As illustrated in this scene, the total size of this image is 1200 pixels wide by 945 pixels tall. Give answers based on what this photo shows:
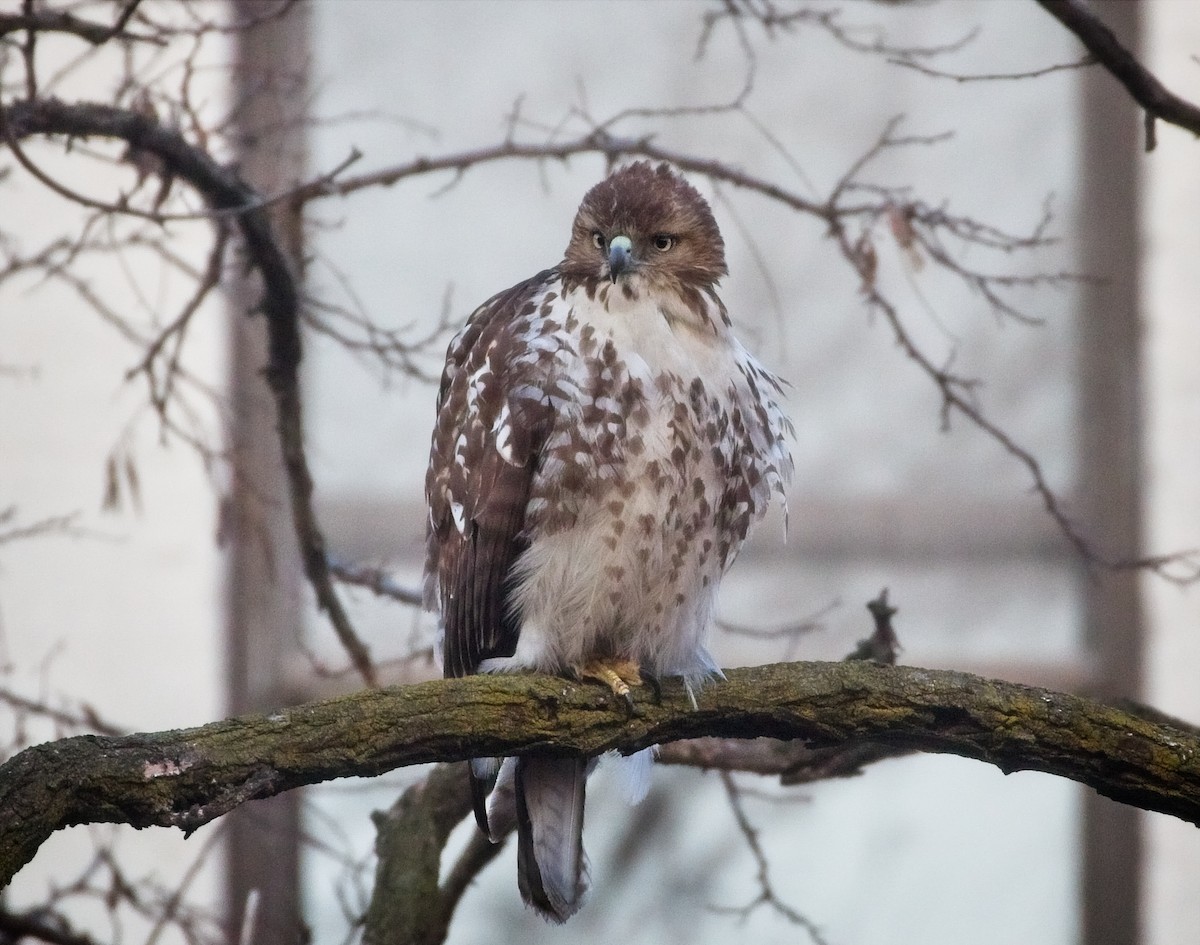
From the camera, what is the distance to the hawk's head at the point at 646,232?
264cm

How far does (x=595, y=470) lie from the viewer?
2.50 meters

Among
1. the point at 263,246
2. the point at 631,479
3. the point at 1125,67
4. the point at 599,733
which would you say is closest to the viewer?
the point at 599,733

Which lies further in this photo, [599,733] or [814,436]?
[814,436]

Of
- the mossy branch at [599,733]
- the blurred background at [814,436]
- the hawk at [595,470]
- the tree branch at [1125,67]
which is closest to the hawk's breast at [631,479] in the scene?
the hawk at [595,470]

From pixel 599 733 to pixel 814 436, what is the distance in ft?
10.1

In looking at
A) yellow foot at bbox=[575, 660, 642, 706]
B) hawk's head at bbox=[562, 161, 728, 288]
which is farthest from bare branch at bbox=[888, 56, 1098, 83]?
yellow foot at bbox=[575, 660, 642, 706]

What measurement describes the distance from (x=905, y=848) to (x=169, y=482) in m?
3.02

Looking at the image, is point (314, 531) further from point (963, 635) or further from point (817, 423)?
point (963, 635)

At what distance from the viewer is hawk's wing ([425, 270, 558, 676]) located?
8.34 feet

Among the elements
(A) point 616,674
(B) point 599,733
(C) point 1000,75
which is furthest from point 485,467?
(C) point 1000,75

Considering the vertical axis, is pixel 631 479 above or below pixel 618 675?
above

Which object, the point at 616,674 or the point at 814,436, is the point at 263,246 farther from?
the point at 814,436

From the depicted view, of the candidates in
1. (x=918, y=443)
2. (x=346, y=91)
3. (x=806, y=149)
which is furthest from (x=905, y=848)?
(x=346, y=91)

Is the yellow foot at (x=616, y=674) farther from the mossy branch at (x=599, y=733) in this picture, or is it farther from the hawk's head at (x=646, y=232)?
the hawk's head at (x=646, y=232)
